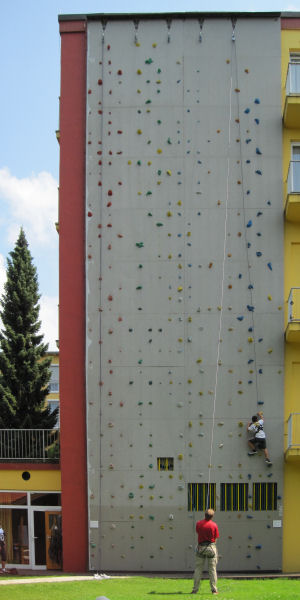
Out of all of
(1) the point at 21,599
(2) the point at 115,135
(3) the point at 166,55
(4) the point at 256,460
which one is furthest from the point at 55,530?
(3) the point at 166,55

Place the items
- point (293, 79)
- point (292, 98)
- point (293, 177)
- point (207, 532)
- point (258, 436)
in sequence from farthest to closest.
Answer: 1. point (293, 79)
2. point (293, 177)
3. point (292, 98)
4. point (258, 436)
5. point (207, 532)

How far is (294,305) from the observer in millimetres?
17469

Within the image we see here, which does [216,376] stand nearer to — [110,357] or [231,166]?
[110,357]

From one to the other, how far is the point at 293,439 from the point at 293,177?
7039 millimetres

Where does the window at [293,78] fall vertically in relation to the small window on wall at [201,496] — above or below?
above

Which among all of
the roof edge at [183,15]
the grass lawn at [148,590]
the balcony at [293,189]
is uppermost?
the roof edge at [183,15]

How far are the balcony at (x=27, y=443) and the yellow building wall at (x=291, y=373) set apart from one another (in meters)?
7.01

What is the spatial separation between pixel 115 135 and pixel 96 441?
8.44 metres

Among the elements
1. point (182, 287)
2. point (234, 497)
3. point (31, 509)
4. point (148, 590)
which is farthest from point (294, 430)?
point (31, 509)

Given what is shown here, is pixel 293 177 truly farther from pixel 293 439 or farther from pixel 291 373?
pixel 293 439

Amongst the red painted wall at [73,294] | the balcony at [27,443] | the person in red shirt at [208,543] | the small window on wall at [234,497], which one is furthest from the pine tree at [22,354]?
the person in red shirt at [208,543]

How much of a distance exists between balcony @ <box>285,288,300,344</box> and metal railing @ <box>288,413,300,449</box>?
6.63ft

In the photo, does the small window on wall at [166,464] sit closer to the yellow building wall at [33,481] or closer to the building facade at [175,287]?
the building facade at [175,287]

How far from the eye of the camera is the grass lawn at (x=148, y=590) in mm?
12922
